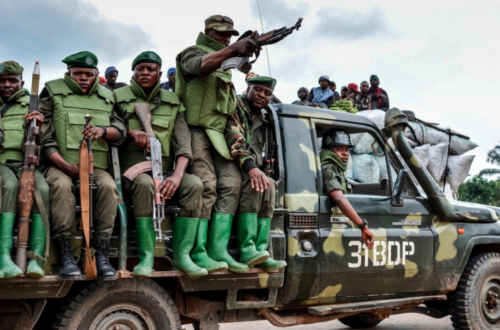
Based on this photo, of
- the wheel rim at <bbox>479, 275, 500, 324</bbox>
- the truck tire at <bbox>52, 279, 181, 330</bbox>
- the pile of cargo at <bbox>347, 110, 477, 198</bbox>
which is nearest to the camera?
the truck tire at <bbox>52, 279, 181, 330</bbox>

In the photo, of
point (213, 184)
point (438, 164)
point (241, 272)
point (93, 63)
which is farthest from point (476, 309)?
point (438, 164)

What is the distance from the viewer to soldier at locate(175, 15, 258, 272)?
437 centimetres

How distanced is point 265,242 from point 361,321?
296cm

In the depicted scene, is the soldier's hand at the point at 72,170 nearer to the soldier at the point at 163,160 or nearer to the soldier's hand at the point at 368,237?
the soldier at the point at 163,160

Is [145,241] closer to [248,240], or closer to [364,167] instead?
[248,240]

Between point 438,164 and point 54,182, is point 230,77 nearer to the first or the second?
point 54,182

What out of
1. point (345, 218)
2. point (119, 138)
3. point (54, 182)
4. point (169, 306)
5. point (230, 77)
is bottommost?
point (169, 306)

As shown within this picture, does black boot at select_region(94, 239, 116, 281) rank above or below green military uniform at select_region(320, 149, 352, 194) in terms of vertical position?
below

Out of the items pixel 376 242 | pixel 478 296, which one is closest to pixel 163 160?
pixel 376 242

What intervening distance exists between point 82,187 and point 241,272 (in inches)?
52.2

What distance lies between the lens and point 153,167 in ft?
13.8

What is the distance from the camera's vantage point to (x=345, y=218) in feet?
16.8

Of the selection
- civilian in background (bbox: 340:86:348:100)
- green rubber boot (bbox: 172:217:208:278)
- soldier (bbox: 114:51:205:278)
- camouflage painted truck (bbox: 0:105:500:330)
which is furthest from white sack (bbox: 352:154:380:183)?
civilian in background (bbox: 340:86:348:100)

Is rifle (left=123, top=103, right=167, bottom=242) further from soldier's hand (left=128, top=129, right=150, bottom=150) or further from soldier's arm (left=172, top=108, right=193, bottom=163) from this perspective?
soldier's arm (left=172, top=108, right=193, bottom=163)
